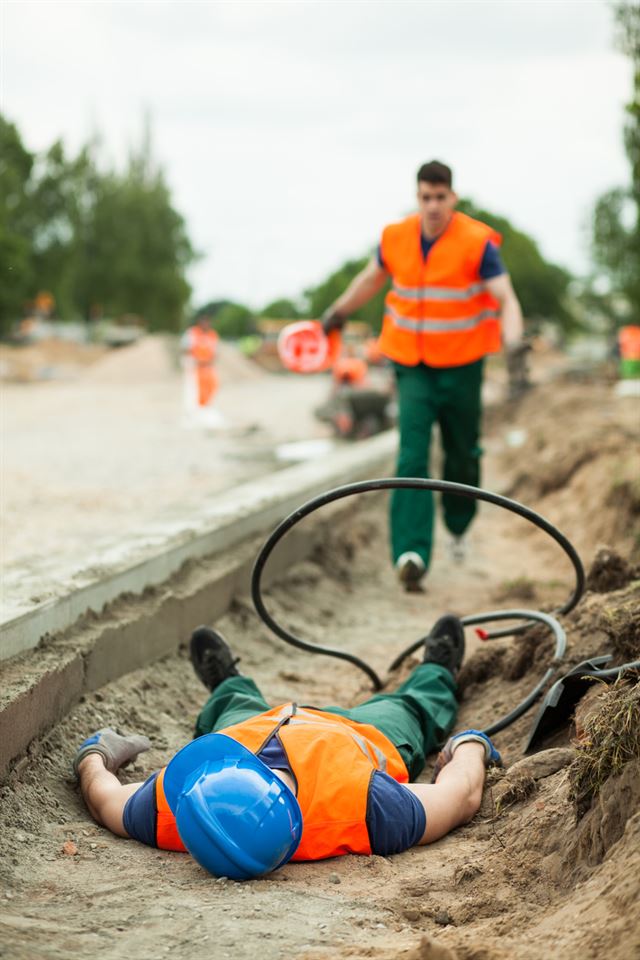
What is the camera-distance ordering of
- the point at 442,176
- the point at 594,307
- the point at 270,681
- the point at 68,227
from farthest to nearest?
the point at 594,307, the point at 68,227, the point at 442,176, the point at 270,681

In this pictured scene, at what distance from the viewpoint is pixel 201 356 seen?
1888 centimetres

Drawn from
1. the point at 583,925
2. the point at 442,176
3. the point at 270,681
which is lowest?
the point at 270,681

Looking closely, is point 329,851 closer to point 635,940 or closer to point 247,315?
point 635,940

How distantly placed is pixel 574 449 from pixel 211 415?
341 inches

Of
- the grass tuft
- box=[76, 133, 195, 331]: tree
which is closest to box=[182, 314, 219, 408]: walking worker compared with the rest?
the grass tuft

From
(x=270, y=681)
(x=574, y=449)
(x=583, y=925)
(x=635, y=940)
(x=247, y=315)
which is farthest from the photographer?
(x=247, y=315)

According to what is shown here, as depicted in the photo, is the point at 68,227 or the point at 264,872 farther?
the point at 68,227

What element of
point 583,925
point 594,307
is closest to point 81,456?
point 583,925

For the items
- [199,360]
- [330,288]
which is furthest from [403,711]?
[330,288]

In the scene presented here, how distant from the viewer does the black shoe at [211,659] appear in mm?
4320

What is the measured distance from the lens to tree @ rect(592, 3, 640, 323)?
1011 cm

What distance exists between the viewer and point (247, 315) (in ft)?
371

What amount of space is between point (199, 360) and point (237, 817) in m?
16.4

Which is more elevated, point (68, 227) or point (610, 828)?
point (68, 227)
